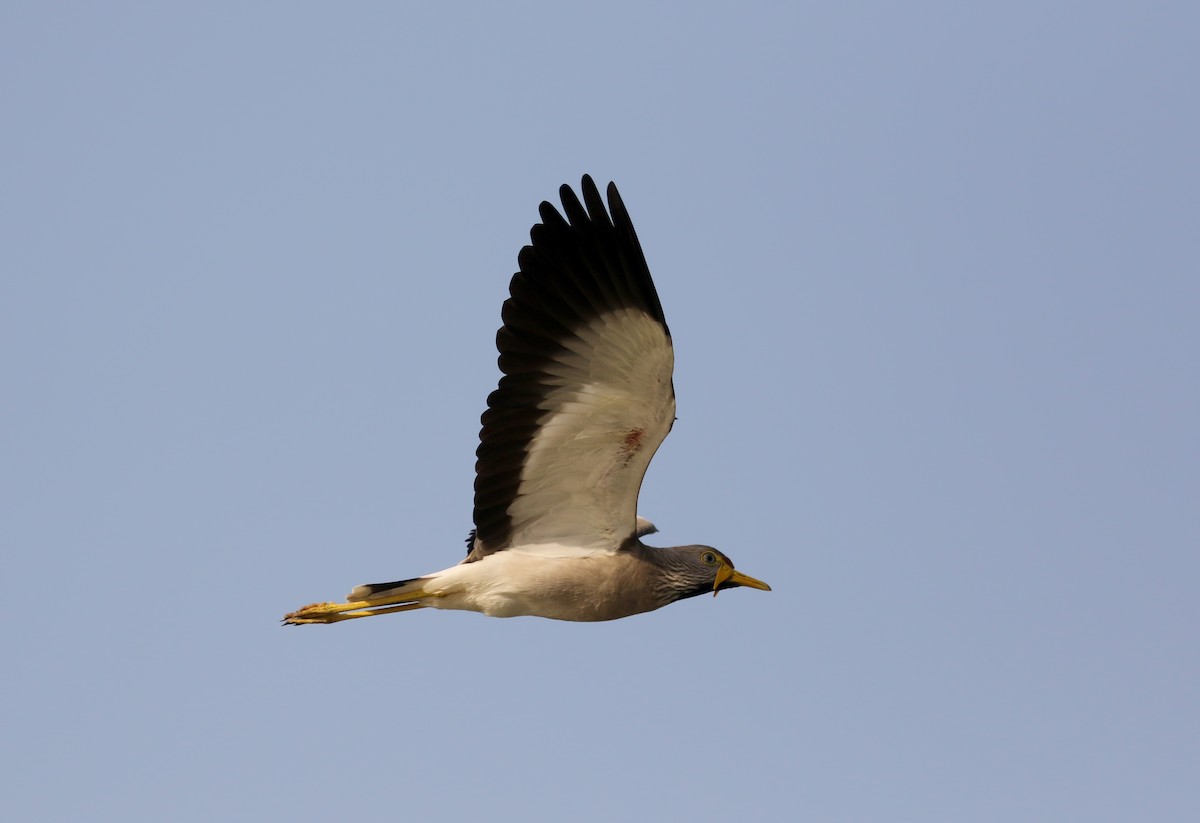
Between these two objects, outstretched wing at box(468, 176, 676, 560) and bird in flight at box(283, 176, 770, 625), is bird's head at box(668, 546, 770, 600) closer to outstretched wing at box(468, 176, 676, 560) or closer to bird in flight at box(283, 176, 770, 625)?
bird in flight at box(283, 176, 770, 625)

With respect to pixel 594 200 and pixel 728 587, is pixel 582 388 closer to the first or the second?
pixel 594 200

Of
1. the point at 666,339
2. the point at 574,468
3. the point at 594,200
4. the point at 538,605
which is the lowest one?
the point at 538,605

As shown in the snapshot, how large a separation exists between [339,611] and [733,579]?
11.3 feet

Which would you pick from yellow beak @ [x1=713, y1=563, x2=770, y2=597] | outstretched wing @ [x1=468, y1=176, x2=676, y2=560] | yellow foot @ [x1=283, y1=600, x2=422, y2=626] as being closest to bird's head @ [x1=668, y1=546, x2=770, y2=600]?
yellow beak @ [x1=713, y1=563, x2=770, y2=597]

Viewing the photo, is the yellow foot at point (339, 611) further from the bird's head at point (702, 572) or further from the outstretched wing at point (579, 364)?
the bird's head at point (702, 572)

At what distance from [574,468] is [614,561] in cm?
90

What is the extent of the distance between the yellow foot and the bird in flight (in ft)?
0.04

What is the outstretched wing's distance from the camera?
11.6 metres

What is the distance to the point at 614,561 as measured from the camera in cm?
1258

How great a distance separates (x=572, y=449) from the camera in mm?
12156

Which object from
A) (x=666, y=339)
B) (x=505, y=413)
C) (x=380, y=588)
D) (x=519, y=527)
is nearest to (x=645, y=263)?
(x=666, y=339)

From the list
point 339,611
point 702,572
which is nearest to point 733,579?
point 702,572

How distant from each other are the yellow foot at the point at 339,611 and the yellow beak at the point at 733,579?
259 centimetres

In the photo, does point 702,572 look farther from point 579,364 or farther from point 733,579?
point 579,364
